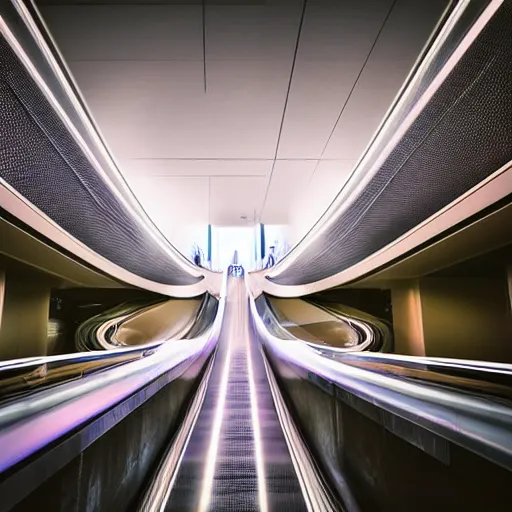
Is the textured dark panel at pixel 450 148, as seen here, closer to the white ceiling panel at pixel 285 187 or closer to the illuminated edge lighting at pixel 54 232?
the illuminated edge lighting at pixel 54 232

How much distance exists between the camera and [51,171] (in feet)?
4.92

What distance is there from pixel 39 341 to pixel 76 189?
66cm

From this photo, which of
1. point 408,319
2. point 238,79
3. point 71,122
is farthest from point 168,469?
point 238,79

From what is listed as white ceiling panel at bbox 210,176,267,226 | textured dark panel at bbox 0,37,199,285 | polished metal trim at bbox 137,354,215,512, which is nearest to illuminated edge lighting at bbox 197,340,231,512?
polished metal trim at bbox 137,354,215,512

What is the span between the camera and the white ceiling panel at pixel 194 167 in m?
4.27

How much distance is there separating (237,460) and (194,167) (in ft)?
10.5

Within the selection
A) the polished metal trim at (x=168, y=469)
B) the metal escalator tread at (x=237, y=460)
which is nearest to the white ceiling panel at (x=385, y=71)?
the metal escalator tread at (x=237, y=460)

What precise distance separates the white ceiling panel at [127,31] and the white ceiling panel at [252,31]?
8cm

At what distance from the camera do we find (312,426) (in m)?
2.18

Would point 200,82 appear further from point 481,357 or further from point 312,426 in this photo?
point 481,357

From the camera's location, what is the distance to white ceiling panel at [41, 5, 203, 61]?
92.3 inches

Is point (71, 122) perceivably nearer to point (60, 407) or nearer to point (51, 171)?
point (51, 171)

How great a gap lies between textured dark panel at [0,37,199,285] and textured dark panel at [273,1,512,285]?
1.10 metres

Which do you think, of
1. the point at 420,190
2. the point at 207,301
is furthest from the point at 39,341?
the point at 207,301
